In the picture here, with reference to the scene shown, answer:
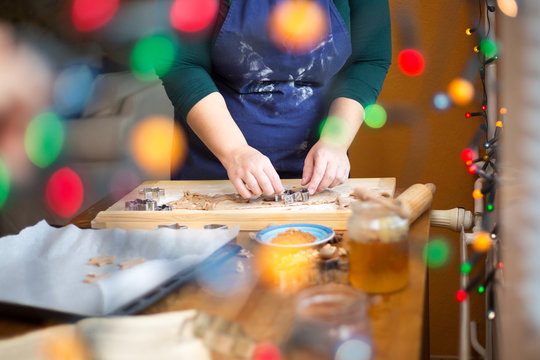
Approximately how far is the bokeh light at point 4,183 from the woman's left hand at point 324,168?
95.3 inches

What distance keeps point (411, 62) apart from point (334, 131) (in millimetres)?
878

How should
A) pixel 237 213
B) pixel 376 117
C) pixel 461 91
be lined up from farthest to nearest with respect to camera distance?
1. pixel 376 117
2. pixel 461 91
3. pixel 237 213

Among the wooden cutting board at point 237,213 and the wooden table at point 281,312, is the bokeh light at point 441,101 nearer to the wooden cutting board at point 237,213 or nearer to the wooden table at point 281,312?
the wooden cutting board at point 237,213

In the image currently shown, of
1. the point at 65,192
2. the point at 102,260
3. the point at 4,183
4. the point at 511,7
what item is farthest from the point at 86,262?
the point at 4,183

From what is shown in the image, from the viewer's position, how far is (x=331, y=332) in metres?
0.55

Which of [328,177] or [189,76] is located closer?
[328,177]

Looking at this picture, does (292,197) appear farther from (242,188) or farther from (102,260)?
(102,260)

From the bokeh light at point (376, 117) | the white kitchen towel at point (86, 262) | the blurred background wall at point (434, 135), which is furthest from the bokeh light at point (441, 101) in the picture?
the white kitchen towel at point (86, 262)

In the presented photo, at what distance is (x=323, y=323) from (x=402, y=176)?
1.70 m

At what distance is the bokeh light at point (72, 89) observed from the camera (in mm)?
3155

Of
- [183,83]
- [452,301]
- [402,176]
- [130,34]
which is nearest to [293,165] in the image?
[183,83]

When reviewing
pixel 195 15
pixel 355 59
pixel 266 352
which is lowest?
pixel 266 352

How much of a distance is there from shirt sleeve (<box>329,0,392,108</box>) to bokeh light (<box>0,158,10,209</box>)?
231 centimetres

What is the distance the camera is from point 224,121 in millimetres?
1231
